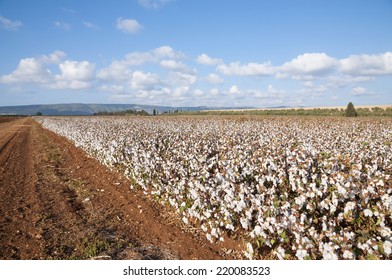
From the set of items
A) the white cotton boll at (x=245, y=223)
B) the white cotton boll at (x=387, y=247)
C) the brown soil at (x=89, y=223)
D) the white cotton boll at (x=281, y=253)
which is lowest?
the brown soil at (x=89, y=223)

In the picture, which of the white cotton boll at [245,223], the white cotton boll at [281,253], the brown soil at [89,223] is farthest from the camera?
the brown soil at [89,223]

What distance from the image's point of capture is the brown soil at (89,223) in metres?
5.40

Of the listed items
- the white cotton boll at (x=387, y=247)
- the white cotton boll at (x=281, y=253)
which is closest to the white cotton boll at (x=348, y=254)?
the white cotton boll at (x=387, y=247)

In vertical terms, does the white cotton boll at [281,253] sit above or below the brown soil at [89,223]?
above

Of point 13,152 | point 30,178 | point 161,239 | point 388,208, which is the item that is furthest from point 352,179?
point 13,152

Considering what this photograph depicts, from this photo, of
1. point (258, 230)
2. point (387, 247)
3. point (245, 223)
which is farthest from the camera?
point (245, 223)

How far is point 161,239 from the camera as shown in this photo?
19.4 feet

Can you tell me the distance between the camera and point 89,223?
6.63 meters

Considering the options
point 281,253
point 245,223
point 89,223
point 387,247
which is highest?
point 387,247

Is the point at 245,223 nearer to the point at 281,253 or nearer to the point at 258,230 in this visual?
the point at 258,230

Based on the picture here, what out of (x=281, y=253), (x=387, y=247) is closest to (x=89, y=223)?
(x=281, y=253)

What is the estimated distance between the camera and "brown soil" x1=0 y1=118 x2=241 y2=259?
5397 mm

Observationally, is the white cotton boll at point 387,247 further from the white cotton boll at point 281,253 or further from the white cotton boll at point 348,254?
the white cotton boll at point 281,253
